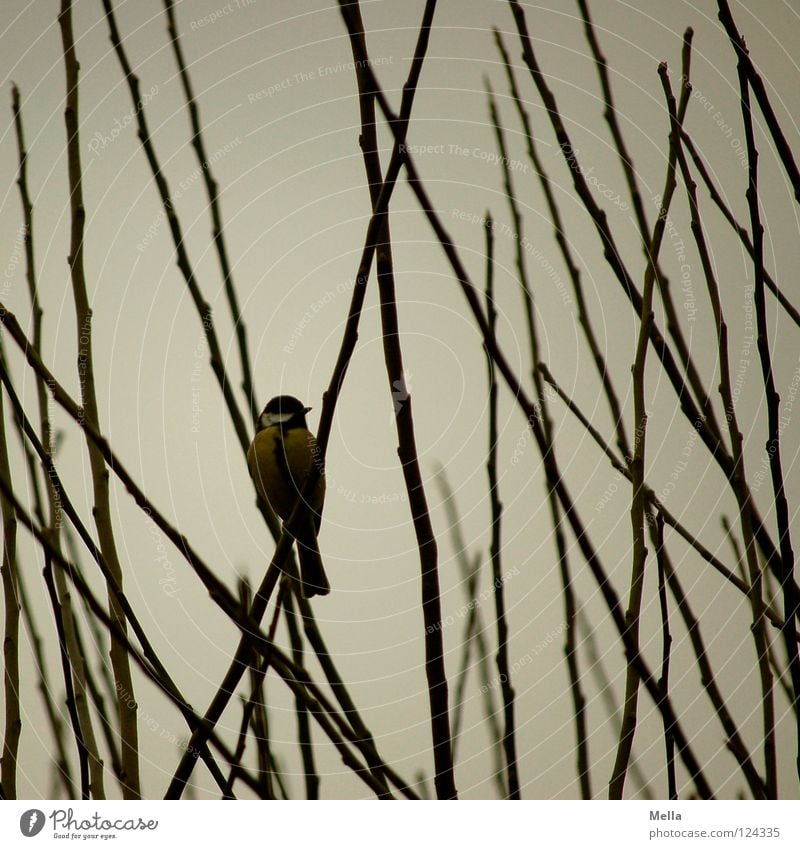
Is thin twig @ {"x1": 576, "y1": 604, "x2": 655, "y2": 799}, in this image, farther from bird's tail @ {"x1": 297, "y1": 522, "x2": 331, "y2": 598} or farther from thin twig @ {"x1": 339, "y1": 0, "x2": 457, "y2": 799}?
bird's tail @ {"x1": 297, "y1": 522, "x2": 331, "y2": 598}

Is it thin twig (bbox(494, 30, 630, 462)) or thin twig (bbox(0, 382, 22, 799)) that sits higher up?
thin twig (bbox(494, 30, 630, 462))

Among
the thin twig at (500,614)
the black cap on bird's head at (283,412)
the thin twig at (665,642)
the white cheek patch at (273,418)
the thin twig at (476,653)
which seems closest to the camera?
the thin twig at (665,642)

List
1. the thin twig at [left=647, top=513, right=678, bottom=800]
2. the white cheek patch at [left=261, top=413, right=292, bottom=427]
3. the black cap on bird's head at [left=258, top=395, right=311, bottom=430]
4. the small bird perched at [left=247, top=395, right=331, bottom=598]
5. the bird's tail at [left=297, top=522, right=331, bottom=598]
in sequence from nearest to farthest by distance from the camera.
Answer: the thin twig at [left=647, top=513, right=678, bottom=800]
the bird's tail at [left=297, top=522, right=331, bottom=598]
the black cap on bird's head at [left=258, top=395, right=311, bottom=430]
the white cheek patch at [left=261, top=413, right=292, bottom=427]
the small bird perched at [left=247, top=395, right=331, bottom=598]

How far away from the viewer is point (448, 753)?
88cm

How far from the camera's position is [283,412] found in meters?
1.43

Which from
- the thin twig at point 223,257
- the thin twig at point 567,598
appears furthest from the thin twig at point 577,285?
the thin twig at point 223,257

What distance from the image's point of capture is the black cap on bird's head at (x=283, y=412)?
131 centimetres

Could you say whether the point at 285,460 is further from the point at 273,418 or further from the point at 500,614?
the point at 500,614

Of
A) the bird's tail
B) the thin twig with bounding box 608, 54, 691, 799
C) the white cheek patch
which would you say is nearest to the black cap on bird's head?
the white cheek patch

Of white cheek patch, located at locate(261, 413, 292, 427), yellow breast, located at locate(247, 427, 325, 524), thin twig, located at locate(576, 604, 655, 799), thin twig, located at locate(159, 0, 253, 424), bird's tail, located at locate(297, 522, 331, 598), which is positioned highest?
thin twig, located at locate(159, 0, 253, 424)

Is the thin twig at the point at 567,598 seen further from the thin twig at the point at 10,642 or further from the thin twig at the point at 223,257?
the thin twig at the point at 10,642

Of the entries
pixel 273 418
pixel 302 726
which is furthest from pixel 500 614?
pixel 273 418

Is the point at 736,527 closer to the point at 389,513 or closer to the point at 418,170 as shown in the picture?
the point at 389,513

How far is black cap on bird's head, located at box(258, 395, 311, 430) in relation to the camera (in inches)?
51.6
